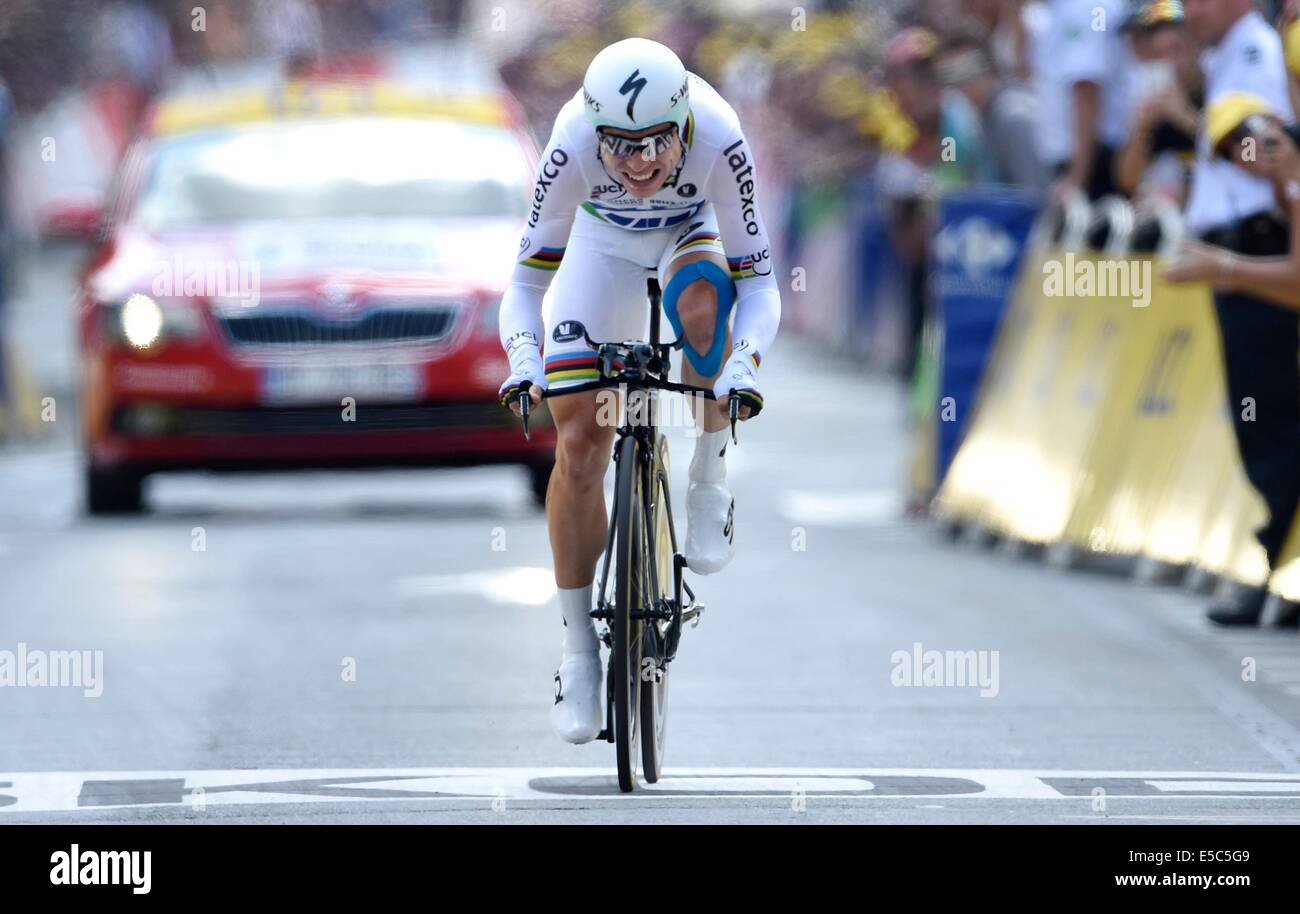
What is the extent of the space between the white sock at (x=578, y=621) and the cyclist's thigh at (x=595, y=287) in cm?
62

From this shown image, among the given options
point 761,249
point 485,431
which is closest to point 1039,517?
point 485,431

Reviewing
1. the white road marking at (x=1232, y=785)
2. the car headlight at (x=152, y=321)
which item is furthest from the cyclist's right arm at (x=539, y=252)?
the car headlight at (x=152, y=321)

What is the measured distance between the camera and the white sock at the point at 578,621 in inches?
310

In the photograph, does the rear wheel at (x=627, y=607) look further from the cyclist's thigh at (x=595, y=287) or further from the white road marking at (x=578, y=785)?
the cyclist's thigh at (x=595, y=287)

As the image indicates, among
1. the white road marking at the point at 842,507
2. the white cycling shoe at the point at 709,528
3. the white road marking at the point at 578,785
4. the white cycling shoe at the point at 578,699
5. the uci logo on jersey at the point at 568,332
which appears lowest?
the white road marking at the point at 578,785

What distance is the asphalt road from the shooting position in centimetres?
772

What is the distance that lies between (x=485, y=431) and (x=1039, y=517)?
267cm

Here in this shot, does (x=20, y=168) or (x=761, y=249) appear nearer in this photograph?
(x=761, y=249)

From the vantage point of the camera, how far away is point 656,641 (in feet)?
25.6

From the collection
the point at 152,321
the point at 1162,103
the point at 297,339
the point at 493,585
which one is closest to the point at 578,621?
the point at 493,585

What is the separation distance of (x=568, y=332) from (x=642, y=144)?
0.63 meters

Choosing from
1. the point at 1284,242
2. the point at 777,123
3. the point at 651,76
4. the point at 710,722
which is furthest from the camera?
the point at 777,123
